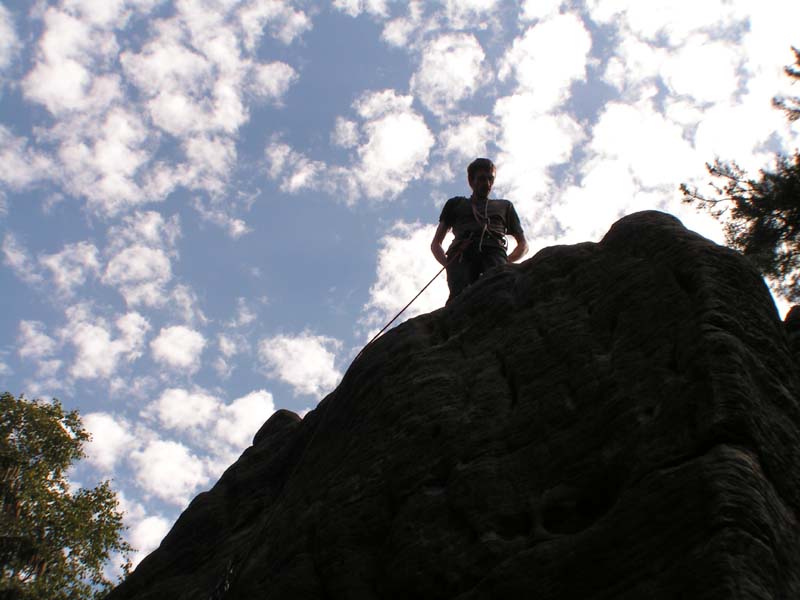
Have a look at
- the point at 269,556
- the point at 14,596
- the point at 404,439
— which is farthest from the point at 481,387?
the point at 14,596

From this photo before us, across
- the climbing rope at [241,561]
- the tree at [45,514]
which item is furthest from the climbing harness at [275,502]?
the tree at [45,514]

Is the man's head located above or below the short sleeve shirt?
above

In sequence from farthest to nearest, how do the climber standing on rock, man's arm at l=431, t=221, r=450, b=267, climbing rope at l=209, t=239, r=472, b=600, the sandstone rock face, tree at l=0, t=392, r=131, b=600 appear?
tree at l=0, t=392, r=131, b=600
man's arm at l=431, t=221, r=450, b=267
the climber standing on rock
climbing rope at l=209, t=239, r=472, b=600
the sandstone rock face

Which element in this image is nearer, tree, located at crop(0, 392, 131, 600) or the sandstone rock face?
the sandstone rock face

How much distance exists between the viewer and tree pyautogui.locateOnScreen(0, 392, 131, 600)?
24.2 metres

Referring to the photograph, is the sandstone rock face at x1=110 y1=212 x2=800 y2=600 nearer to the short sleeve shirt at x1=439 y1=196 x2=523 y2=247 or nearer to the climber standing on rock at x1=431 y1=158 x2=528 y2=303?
the climber standing on rock at x1=431 y1=158 x2=528 y2=303

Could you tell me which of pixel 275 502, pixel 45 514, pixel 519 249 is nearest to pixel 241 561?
pixel 275 502

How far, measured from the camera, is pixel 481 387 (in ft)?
24.1

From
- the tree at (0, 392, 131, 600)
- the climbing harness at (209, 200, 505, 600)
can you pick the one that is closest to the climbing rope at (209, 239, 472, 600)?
the climbing harness at (209, 200, 505, 600)

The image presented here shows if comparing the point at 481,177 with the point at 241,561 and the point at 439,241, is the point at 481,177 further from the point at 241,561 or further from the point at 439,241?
the point at 241,561

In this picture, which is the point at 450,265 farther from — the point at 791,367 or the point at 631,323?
the point at 791,367

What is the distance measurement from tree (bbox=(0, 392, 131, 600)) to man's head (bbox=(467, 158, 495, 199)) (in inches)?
797

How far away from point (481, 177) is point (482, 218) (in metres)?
0.66

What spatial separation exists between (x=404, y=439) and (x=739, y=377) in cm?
312
